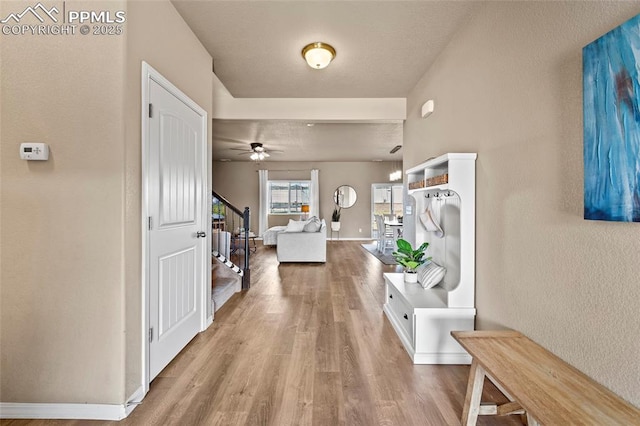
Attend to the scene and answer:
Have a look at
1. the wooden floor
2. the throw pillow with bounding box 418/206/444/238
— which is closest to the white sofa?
the wooden floor

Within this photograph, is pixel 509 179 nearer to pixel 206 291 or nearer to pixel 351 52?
pixel 351 52

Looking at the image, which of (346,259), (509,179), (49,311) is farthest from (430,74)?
(346,259)

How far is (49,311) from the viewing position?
64.7 inches

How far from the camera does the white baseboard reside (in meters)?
1.64

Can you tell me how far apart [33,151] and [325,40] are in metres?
2.27

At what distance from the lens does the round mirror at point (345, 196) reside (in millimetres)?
9789

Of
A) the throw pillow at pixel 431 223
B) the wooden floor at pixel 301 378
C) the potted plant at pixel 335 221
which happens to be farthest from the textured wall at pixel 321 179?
the throw pillow at pixel 431 223

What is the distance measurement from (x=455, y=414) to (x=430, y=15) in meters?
2.77

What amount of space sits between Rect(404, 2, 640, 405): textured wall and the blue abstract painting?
0.09m

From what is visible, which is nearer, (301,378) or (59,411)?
(59,411)

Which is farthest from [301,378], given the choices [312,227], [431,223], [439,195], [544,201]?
[312,227]

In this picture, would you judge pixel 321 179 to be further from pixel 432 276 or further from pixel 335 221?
pixel 432 276

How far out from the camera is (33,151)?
161 centimetres

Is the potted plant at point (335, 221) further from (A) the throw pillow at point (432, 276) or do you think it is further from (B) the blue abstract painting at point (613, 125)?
(B) the blue abstract painting at point (613, 125)
